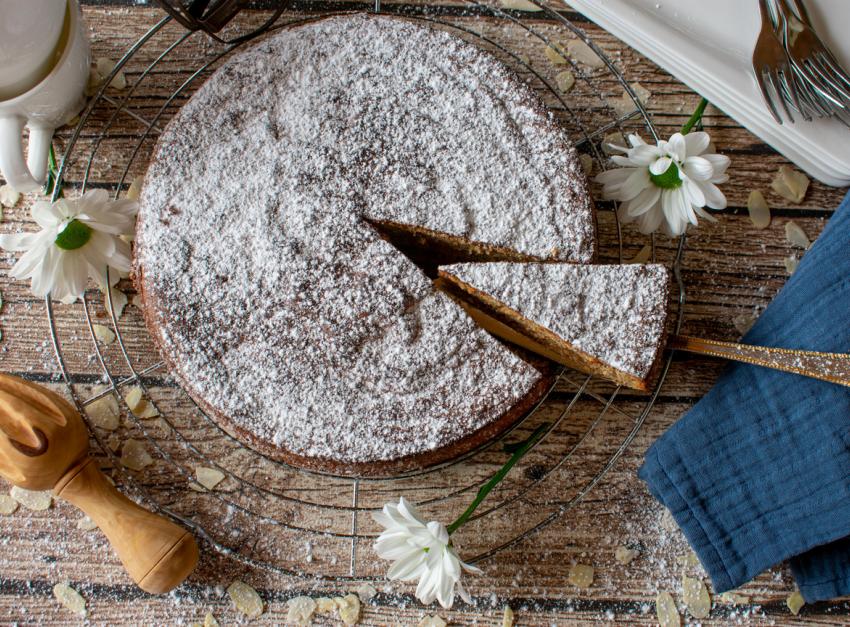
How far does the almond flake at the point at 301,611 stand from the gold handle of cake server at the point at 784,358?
123 centimetres

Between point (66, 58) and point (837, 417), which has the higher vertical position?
point (837, 417)

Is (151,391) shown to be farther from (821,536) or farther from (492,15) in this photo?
(821,536)

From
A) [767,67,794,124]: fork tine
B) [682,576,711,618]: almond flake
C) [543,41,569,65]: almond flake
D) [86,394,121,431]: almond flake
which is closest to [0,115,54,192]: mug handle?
[86,394,121,431]: almond flake

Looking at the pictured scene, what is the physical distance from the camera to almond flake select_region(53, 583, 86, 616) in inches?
79.7

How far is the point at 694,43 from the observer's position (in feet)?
6.77

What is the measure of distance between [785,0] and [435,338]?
Answer: 1.37 meters

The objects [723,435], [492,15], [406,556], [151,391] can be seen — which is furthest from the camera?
[492,15]

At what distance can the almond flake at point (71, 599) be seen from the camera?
6.64 ft

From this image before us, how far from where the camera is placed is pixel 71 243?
1.79 m

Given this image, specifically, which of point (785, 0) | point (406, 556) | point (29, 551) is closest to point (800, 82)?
point (785, 0)

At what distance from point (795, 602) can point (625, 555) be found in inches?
19.7

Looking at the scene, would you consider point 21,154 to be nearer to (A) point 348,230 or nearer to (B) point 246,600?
(A) point 348,230

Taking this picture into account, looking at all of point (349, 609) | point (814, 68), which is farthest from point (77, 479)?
point (814, 68)

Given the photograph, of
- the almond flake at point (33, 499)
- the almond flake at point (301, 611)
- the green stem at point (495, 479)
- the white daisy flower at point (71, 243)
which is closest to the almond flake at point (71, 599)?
the almond flake at point (33, 499)
